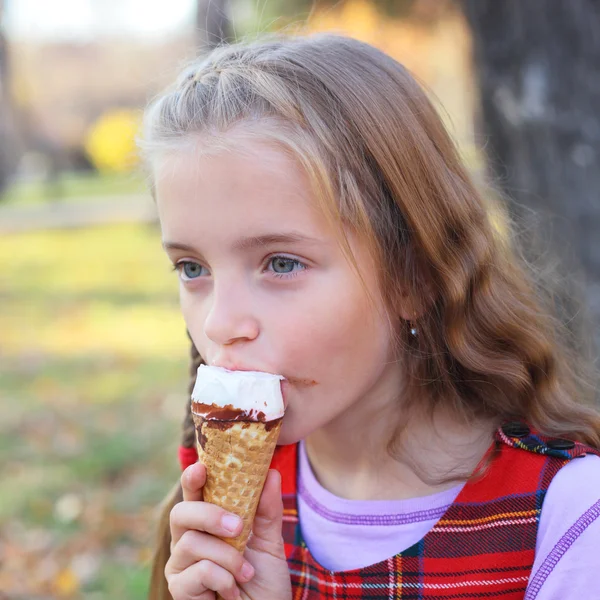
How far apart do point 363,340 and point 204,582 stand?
705 mm

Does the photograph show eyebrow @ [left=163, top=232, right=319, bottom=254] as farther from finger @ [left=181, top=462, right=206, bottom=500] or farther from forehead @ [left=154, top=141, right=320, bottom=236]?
finger @ [left=181, top=462, right=206, bottom=500]

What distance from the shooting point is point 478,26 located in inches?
139

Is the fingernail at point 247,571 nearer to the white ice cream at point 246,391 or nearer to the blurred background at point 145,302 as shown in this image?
the white ice cream at point 246,391

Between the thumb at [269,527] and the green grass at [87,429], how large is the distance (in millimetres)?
2082

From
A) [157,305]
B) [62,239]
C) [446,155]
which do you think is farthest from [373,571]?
[62,239]

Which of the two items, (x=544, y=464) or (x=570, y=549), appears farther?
(x=544, y=464)

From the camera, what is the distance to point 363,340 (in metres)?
1.91

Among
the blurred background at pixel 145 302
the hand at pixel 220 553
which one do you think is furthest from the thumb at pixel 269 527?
the blurred background at pixel 145 302

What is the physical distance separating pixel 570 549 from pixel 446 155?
3.53 feet

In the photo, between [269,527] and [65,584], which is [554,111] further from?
[65,584]

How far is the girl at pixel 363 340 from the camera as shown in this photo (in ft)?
5.88

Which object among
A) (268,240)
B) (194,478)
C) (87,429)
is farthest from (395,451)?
(87,429)

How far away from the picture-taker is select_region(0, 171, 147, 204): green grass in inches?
1199

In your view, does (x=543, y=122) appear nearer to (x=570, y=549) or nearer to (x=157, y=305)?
(x=570, y=549)
